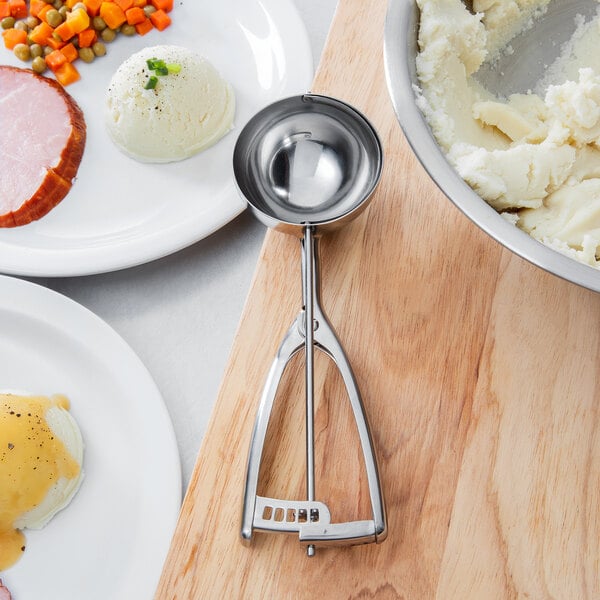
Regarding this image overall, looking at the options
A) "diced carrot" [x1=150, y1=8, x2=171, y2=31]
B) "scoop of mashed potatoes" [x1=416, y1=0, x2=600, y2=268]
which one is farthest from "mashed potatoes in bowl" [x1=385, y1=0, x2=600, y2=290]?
"diced carrot" [x1=150, y1=8, x2=171, y2=31]

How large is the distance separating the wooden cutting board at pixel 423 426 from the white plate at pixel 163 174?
0.78 ft

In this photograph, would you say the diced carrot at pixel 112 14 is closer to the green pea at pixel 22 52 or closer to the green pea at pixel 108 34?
the green pea at pixel 108 34

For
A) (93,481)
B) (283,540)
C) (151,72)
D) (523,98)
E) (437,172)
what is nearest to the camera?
(437,172)

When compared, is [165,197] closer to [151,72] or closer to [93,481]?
[151,72]

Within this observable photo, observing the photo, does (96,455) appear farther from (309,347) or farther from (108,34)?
(108,34)

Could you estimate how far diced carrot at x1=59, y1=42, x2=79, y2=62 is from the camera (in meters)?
1.20

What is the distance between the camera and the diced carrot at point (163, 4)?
1.21m

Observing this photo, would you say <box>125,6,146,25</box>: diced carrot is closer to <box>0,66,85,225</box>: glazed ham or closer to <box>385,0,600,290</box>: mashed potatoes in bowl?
<box>0,66,85,225</box>: glazed ham

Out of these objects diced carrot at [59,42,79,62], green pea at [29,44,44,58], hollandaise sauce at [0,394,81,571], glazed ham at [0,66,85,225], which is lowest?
hollandaise sauce at [0,394,81,571]

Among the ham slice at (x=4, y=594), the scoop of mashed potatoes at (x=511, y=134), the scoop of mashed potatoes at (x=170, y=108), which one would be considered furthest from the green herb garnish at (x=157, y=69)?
the ham slice at (x=4, y=594)

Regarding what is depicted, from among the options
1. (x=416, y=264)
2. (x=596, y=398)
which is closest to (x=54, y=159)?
(x=416, y=264)

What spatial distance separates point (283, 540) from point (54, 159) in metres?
0.71

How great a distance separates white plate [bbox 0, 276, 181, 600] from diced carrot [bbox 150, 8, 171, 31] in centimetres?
51

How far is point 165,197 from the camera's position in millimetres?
1120
